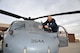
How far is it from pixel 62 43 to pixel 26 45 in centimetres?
216

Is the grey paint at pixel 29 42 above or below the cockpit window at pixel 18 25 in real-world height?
below

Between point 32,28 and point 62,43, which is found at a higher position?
point 32,28

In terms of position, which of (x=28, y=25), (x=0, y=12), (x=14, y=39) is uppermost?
(x=0, y=12)

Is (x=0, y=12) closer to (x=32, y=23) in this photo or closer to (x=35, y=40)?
(x=32, y=23)

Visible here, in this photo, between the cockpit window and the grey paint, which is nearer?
the grey paint

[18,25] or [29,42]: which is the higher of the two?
[18,25]

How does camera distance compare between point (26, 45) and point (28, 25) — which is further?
point (28, 25)

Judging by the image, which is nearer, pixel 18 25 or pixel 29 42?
pixel 29 42

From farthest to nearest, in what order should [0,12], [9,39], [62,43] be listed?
[0,12] → [62,43] → [9,39]

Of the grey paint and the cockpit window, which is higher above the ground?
the cockpit window

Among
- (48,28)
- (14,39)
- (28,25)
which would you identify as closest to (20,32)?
(14,39)

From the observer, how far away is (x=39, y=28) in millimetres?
6590

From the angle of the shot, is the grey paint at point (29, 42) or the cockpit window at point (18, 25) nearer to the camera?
the grey paint at point (29, 42)

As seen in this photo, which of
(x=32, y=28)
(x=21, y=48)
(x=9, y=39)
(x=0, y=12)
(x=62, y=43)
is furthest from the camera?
(x=0, y=12)
